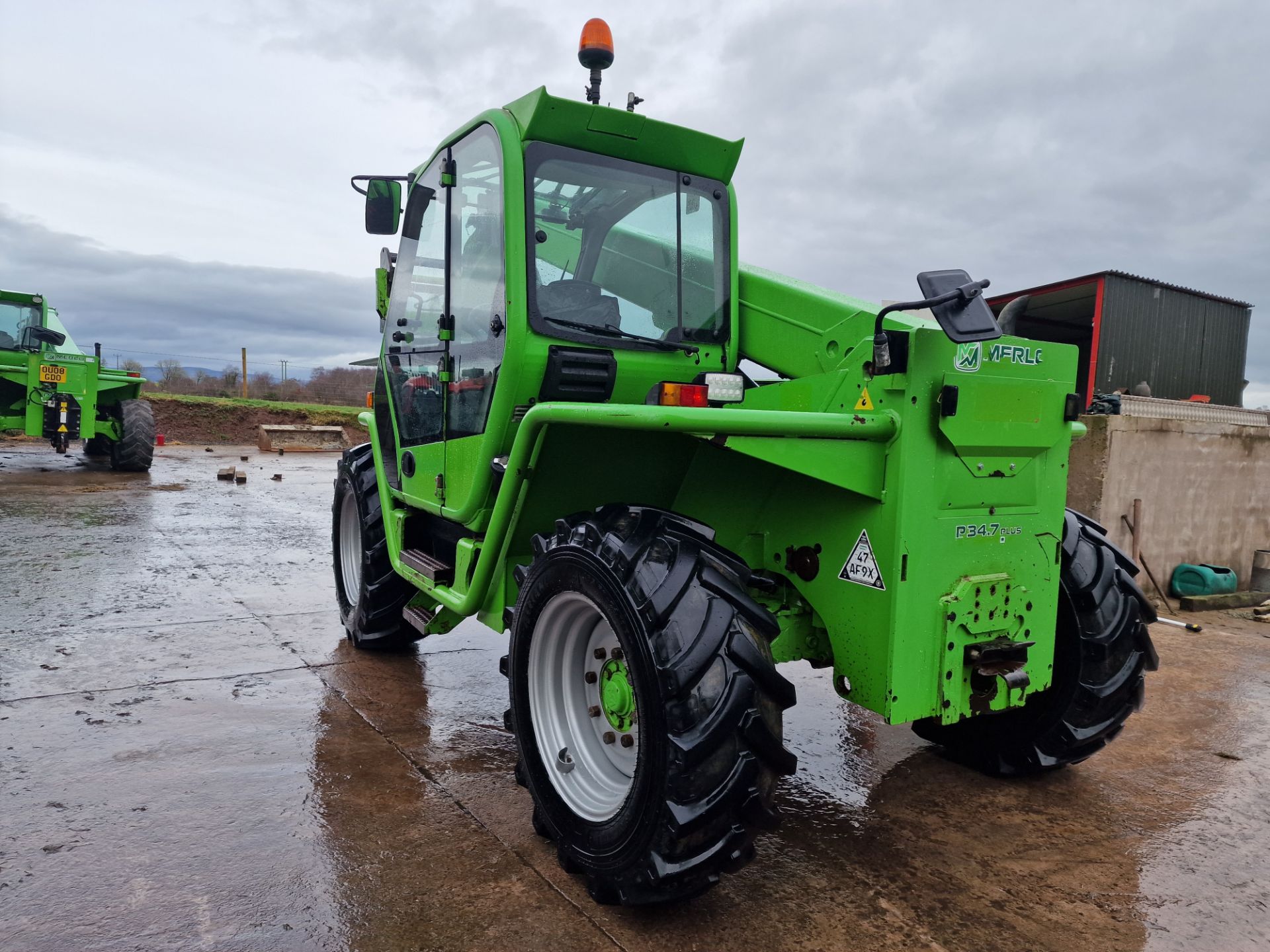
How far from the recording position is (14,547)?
710 cm

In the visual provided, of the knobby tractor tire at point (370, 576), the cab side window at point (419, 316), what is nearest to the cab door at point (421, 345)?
the cab side window at point (419, 316)

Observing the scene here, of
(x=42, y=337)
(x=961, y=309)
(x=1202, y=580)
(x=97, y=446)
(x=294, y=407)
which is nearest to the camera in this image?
(x=961, y=309)

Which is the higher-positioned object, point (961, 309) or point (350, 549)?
point (961, 309)

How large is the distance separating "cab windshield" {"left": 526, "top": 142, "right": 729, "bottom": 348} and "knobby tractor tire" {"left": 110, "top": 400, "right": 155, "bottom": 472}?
40.5ft

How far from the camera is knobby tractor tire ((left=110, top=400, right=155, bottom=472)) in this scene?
1326cm

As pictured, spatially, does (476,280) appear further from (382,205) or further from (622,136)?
(382,205)

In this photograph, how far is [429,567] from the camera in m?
3.73

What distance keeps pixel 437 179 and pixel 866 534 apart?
102 inches

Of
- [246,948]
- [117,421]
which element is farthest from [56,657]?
[117,421]

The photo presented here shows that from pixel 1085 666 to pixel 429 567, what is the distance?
2563mm

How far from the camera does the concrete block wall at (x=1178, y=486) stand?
665 cm

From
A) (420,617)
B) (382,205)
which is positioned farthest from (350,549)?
(382,205)

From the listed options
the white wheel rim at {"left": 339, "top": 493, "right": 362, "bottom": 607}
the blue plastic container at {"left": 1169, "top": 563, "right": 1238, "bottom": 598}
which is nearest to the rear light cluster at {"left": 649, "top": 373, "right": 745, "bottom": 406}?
the white wheel rim at {"left": 339, "top": 493, "right": 362, "bottom": 607}

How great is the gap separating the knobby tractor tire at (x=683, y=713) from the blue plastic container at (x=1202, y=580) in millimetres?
6253
